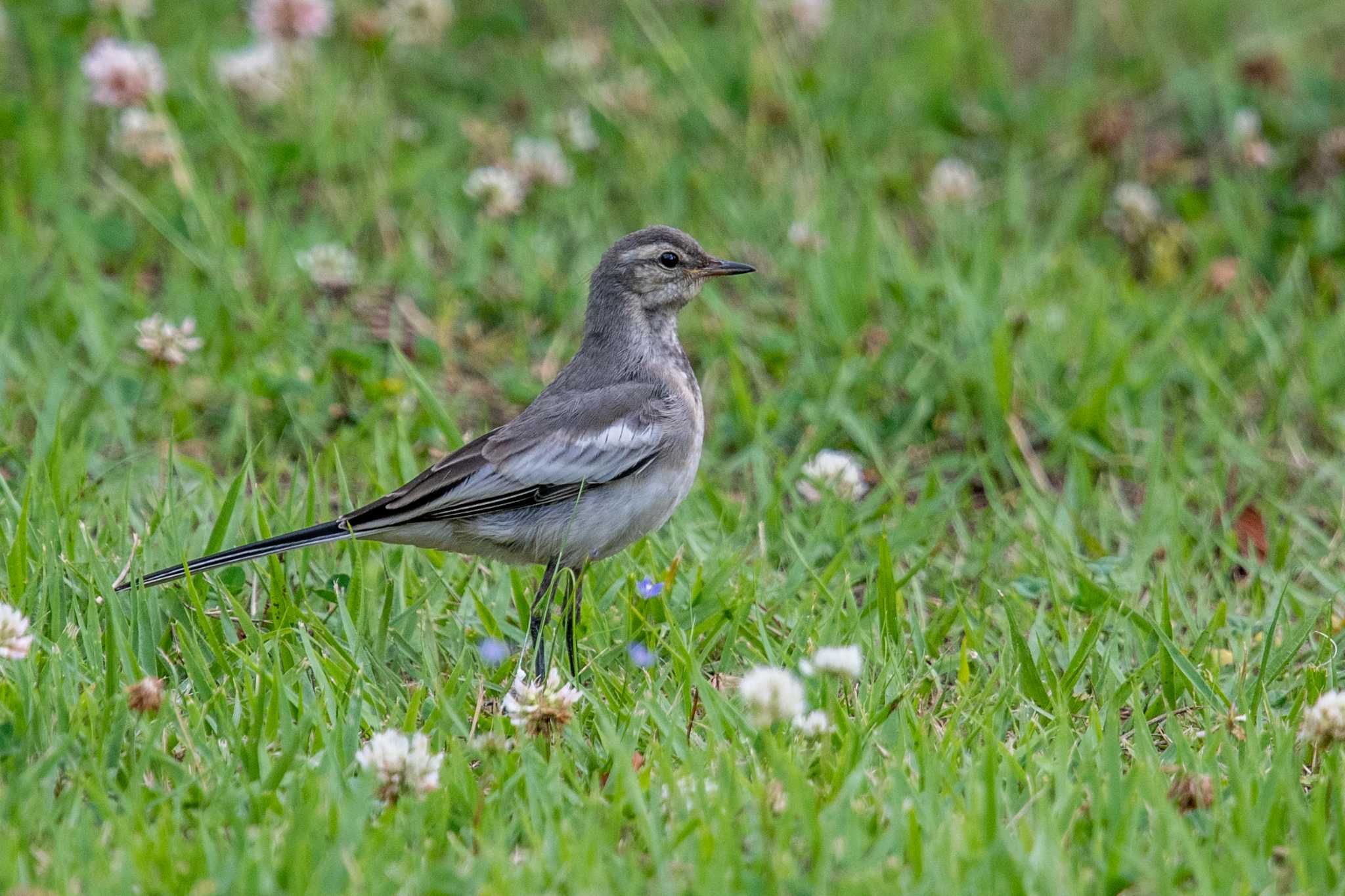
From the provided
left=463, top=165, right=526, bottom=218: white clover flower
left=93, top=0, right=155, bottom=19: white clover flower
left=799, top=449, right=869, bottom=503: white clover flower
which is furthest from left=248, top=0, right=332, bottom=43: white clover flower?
left=799, top=449, right=869, bottom=503: white clover flower

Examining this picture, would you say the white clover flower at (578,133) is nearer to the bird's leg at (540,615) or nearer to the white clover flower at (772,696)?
the bird's leg at (540,615)

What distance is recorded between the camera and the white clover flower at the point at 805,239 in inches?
306

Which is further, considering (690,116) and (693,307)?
(690,116)

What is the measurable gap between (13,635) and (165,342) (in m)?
1.99

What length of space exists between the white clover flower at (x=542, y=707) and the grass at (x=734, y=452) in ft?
0.35

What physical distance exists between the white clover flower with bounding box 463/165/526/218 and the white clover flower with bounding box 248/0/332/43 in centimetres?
114

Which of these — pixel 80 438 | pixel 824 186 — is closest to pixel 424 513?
pixel 80 438

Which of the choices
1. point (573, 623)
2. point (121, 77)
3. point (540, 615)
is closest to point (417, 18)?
point (121, 77)

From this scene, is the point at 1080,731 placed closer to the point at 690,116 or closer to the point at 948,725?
the point at 948,725

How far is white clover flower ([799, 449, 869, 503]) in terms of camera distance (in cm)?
620

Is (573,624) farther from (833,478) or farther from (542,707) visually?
(833,478)

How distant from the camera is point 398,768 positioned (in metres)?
3.96

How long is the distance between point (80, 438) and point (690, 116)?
421cm

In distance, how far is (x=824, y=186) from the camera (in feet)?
27.9
